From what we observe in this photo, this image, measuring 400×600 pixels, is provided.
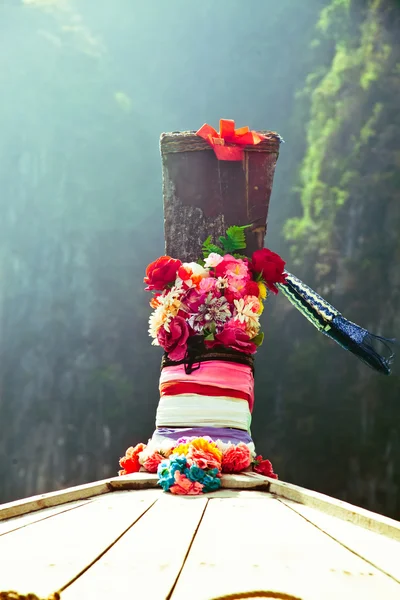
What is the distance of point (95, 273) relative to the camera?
24.7 ft

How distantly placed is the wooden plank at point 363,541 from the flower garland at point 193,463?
0.35 meters

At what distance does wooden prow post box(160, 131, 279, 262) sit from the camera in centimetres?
196

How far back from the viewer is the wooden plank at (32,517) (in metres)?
0.93

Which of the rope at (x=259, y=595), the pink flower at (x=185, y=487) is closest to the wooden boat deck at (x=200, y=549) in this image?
the rope at (x=259, y=595)

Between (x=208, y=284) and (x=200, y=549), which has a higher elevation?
(x=208, y=284)

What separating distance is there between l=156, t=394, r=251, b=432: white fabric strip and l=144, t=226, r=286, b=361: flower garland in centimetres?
13

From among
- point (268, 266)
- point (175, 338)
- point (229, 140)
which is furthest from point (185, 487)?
point (229, 140)

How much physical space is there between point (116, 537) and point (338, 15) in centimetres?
852

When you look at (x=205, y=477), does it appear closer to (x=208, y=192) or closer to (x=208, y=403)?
(x=208, y=403)

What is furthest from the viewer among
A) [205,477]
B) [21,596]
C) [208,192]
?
[208,192]

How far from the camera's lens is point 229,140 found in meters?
1.99

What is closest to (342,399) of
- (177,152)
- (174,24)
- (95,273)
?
(95,273)

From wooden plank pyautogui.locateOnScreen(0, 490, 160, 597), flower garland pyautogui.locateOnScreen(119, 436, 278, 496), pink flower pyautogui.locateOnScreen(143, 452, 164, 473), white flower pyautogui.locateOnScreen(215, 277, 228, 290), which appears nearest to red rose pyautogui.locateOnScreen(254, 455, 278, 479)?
flower garland pyautogui.locateOnScreen(119, 436, 278, 496)

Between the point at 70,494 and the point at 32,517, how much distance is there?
0.17 m
